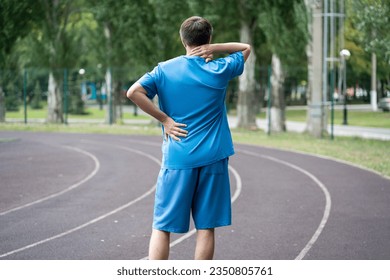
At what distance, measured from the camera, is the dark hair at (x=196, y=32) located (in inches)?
178

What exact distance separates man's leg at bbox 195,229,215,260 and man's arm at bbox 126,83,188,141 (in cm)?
67

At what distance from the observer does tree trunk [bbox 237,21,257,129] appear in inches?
1089

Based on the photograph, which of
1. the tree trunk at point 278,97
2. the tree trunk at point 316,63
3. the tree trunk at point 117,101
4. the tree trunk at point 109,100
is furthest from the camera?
the tree trunk at point 117,101

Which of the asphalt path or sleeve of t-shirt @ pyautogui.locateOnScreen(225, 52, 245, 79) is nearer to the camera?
sleeve of t-shirt @ pyautogui.locateOnScreen(225, 52, 245, 79)

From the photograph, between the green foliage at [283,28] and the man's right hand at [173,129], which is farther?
the green foliage at [283,28]

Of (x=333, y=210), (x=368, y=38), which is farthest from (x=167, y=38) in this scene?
(x=333, y=210)

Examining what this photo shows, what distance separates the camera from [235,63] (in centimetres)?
468

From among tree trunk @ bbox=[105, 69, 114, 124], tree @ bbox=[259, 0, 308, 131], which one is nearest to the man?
tree @ bbox=[259, 0, 308, 131]

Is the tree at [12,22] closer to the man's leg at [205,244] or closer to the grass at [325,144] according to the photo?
the grass at [325,144]

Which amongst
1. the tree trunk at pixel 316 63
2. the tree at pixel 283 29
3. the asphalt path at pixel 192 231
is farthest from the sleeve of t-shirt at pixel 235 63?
the tree at pixel 283 29

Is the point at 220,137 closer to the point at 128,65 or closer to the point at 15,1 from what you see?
the point at 15,1

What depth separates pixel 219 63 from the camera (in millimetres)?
4648

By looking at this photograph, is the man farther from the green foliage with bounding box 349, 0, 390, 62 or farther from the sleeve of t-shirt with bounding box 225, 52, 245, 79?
the green foliage with bounding box 349, 0, 390, 62

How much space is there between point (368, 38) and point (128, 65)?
701 inches
